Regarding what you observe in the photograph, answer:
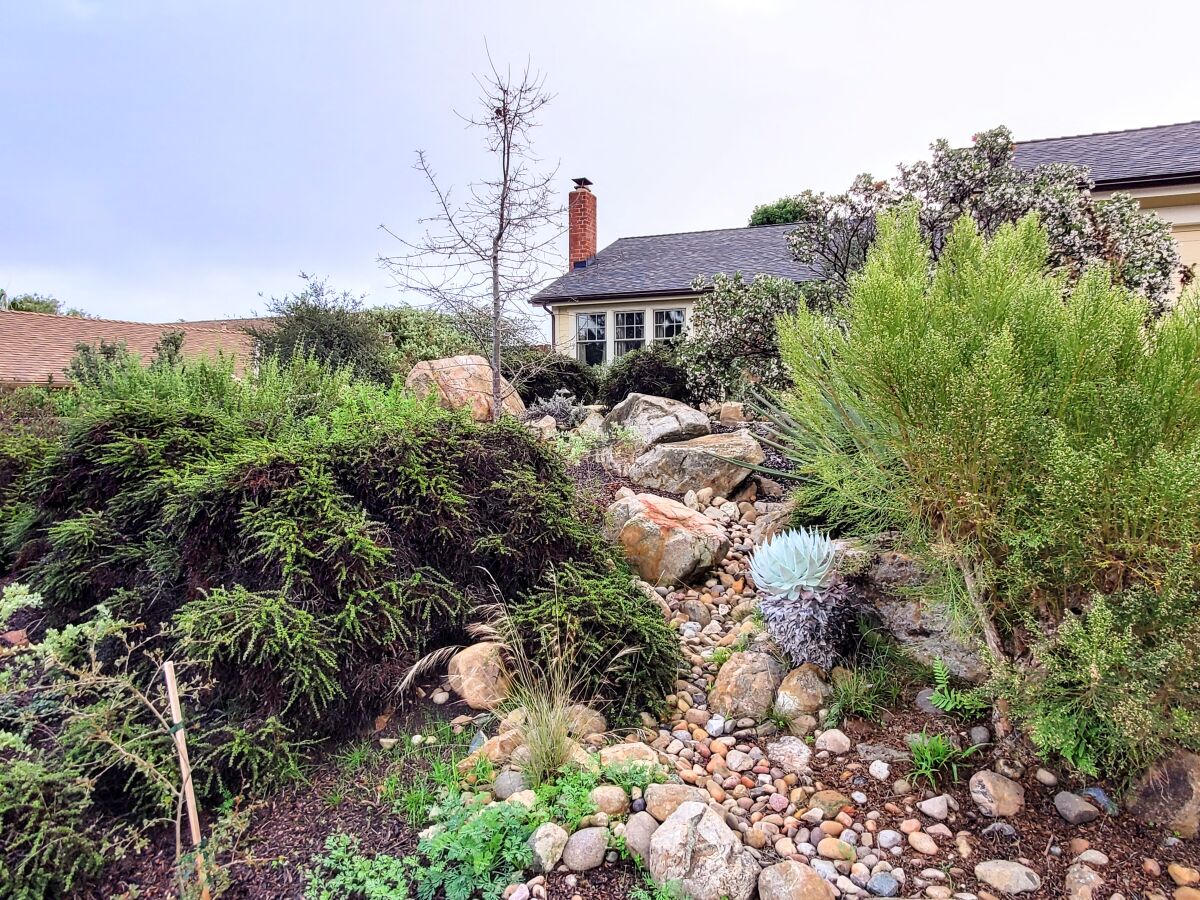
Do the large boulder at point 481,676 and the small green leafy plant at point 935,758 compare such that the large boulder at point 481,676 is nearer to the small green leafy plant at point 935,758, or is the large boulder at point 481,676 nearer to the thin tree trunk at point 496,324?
the small green leafy plant at point 935,758

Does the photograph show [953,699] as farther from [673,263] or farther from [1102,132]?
[673,263]

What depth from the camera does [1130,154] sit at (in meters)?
8.29

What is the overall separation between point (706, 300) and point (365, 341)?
5.30 meters

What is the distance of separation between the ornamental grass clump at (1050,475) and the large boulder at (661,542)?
1426 mm

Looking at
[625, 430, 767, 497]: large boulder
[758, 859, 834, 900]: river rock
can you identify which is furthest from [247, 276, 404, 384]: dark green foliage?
[758, 859, 834, 900]: river rock

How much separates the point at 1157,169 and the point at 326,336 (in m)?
11.4

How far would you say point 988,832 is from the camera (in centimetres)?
166

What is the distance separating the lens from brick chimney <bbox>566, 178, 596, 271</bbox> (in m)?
15.2

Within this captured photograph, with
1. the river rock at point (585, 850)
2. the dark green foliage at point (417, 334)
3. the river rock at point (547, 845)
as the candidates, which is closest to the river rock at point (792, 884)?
the river rock at point (585, 850)

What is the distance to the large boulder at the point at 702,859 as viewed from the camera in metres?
1.51

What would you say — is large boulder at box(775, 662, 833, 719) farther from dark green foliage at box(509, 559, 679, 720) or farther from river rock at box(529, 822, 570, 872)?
river rock at box(529, 822, 570, 872)

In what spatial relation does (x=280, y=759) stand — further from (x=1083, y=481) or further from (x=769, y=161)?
(x=769, y=161)

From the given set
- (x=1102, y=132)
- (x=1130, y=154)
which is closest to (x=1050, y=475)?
(x=1130, y=154)

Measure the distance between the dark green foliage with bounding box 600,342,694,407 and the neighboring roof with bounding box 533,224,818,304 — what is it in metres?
4.64
